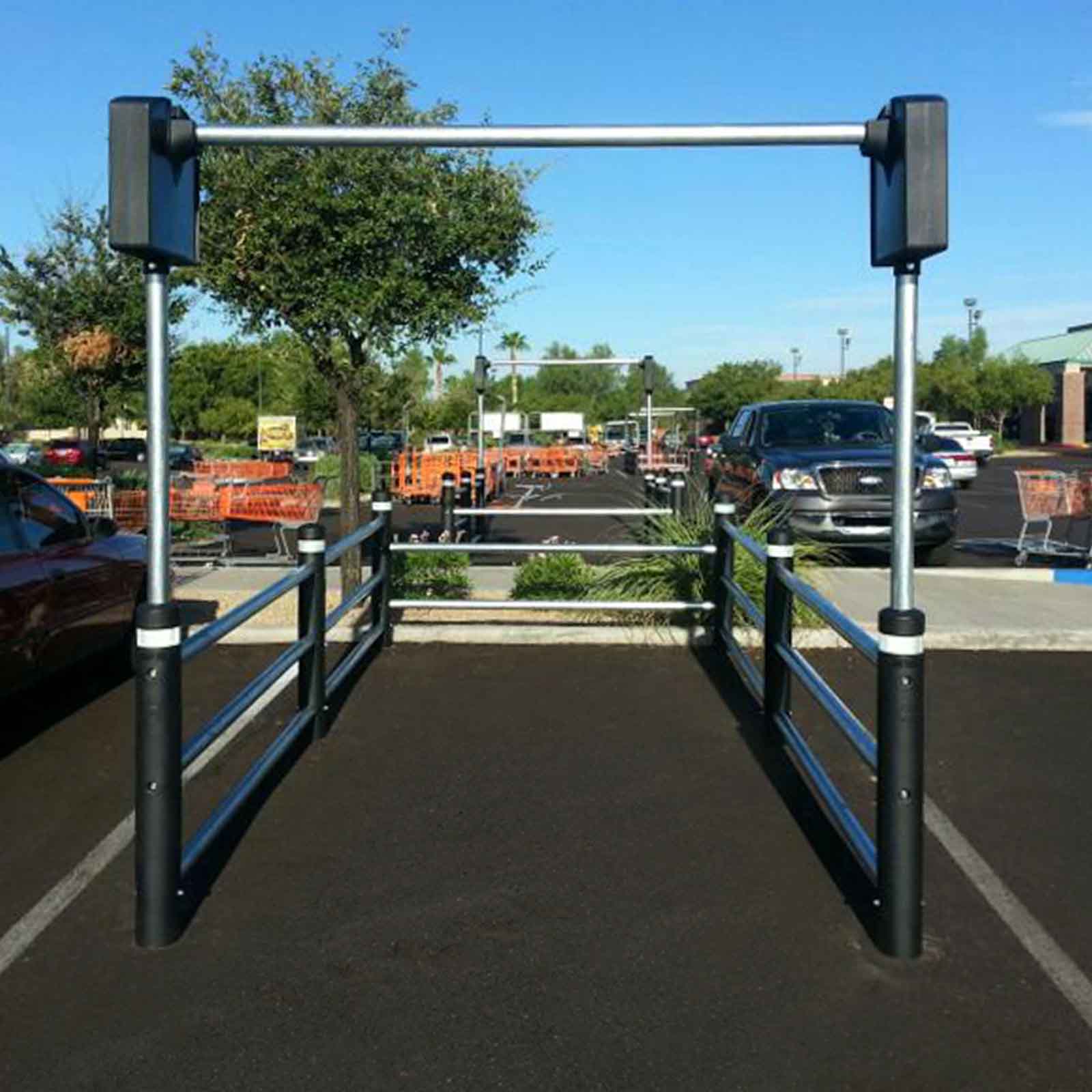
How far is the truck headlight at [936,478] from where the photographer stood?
13273 mm

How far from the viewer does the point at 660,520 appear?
11.2m

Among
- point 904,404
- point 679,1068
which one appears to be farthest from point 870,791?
point 679,1068

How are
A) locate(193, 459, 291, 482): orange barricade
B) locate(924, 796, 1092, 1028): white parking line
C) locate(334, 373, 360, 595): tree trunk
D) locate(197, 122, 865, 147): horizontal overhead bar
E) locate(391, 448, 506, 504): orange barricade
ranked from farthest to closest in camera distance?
locate(391, 448, 506, 504): orange barricade < locate(193, 459, 291, 482): orange barricade < locate(334, 373, 360, 595): tree trunk < locate(197, 122, 865, 147): horizontal overhead bar < locate(924, 796, 1092, 1028): white parking line

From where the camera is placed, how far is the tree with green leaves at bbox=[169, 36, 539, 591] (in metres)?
9.95

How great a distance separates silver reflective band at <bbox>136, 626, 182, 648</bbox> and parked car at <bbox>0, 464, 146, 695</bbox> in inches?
106

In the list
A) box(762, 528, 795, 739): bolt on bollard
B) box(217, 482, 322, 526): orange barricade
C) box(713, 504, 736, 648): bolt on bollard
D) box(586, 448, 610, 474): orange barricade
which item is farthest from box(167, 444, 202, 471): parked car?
box(762, 528, 795, 739): bolt on bollard

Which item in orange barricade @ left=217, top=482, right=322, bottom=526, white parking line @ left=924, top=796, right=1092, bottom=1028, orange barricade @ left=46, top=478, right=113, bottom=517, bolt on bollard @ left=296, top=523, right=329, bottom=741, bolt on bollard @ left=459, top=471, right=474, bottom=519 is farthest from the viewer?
bolt on bollard @ left=459, top=471, right=474, bottom=519

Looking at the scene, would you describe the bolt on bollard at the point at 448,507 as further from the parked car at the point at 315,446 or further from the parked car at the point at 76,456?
the parked car at the point at 315,446

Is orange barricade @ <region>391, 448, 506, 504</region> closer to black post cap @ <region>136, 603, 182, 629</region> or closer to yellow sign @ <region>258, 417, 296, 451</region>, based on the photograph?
yellow sign @ <region>258, 417, 296, 451</region>

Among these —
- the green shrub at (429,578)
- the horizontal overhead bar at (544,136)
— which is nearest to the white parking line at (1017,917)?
the horizontal overhead bar at (544,136)

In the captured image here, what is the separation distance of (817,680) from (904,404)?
1402 millimetres

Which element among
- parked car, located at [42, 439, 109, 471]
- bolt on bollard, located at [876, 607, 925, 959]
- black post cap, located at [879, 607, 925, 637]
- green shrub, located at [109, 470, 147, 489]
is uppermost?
parked car, located at [42, 439, 109, 471]

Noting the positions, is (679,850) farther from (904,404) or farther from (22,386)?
(22,386)

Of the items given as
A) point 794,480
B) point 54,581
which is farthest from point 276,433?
point 54,581
